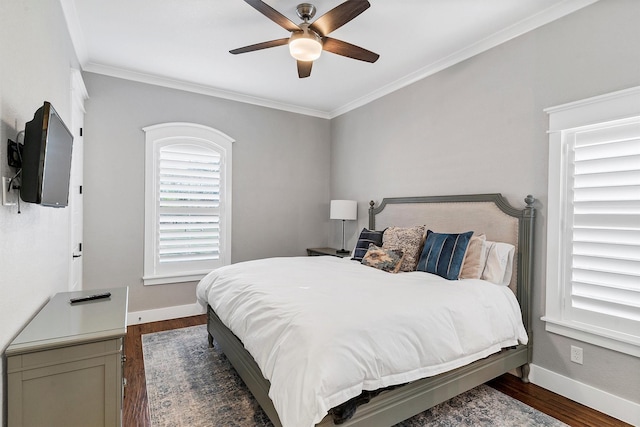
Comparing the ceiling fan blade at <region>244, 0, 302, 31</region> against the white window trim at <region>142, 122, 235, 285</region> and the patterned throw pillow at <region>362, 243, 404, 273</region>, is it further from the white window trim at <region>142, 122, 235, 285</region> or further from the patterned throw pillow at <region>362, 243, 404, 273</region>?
the white window trim at <region>142, 122, 235, 285</region>

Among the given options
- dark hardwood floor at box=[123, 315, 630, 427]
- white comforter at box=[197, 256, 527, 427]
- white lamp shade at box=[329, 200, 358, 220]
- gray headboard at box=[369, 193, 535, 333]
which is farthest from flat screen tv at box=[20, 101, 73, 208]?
white lamp shade at box=[329, 200, 358, 220]

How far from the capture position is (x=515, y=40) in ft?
8.91

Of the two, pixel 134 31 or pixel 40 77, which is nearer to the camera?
pixel 40 77

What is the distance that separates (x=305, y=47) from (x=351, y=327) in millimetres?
1975

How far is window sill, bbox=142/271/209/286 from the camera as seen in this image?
3818 millimetres

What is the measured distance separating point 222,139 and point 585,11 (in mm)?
3784

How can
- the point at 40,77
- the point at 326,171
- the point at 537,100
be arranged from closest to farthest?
the point at 40,77 < the point at 537,100 < the point at 326,171

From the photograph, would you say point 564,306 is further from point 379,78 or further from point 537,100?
point 379,78

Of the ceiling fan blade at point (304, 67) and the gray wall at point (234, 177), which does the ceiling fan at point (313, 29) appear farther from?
the gray wall at point (234, 177)

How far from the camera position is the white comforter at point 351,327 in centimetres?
147

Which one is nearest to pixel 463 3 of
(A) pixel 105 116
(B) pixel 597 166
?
(B) pixel 597 166

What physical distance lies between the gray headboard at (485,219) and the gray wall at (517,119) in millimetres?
77

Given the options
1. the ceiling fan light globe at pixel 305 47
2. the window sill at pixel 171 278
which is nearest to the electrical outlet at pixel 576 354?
the ceiling fan light globe at pixel 305 47

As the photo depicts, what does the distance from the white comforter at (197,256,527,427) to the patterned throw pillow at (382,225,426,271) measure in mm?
204
